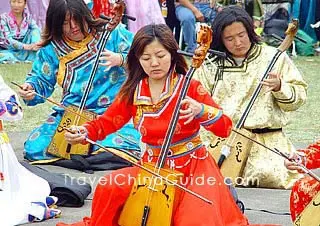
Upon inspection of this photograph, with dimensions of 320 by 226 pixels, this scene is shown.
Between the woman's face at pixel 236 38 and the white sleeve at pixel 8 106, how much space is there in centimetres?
124

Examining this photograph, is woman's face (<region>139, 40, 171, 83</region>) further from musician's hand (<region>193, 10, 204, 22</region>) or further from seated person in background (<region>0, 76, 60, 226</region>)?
musician's hand (<region>193, 10, 204, 22</region>)

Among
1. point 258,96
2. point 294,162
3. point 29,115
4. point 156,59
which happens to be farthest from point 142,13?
point 294,162

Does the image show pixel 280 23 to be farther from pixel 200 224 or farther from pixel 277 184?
pixel 200 224

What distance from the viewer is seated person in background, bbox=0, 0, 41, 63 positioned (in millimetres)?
9828

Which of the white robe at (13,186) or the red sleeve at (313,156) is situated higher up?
the red sleeve at (313,156)

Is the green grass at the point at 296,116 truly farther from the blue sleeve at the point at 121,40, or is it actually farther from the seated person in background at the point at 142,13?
the blue sleeve at the point at 121,40

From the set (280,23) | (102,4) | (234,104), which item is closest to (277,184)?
(234,104)

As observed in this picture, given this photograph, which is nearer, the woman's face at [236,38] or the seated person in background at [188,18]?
the woman's face at [236,38]

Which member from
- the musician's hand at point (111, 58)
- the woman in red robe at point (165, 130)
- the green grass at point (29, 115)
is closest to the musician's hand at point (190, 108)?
the woman in red robe at point (165, 130)

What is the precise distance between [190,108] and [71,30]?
181 centimetres

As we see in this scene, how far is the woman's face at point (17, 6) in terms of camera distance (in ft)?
32.1

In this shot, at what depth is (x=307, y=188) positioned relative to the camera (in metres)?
3.61

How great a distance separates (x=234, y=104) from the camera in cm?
488

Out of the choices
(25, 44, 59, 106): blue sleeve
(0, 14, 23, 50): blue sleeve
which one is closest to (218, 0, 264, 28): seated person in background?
(0, 14, 23, 50): blue sleeve
